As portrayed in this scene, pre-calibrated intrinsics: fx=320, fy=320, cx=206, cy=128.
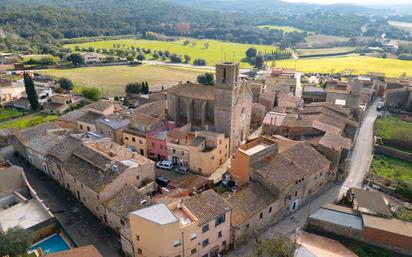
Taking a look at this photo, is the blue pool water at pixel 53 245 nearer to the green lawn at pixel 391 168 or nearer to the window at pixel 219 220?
the window at pixel 219 220

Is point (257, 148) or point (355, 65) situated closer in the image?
point (257, 148)

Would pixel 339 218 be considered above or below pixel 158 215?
below

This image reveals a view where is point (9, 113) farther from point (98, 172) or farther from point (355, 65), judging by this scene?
point (355, 65)

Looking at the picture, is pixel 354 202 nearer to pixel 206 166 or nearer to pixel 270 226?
pixel 270 226

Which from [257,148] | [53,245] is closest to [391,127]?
[257,148]

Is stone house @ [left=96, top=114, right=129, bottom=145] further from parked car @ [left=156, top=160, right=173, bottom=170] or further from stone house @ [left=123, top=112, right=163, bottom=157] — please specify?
parked car @ [left=156, top=160, right=173, bottom=170]

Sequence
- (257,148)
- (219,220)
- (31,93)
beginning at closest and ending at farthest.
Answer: (219,220) < (257,148) < (31,93)

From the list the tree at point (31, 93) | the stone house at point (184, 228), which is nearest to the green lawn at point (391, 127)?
Result: the stone house at point (184, 228)
